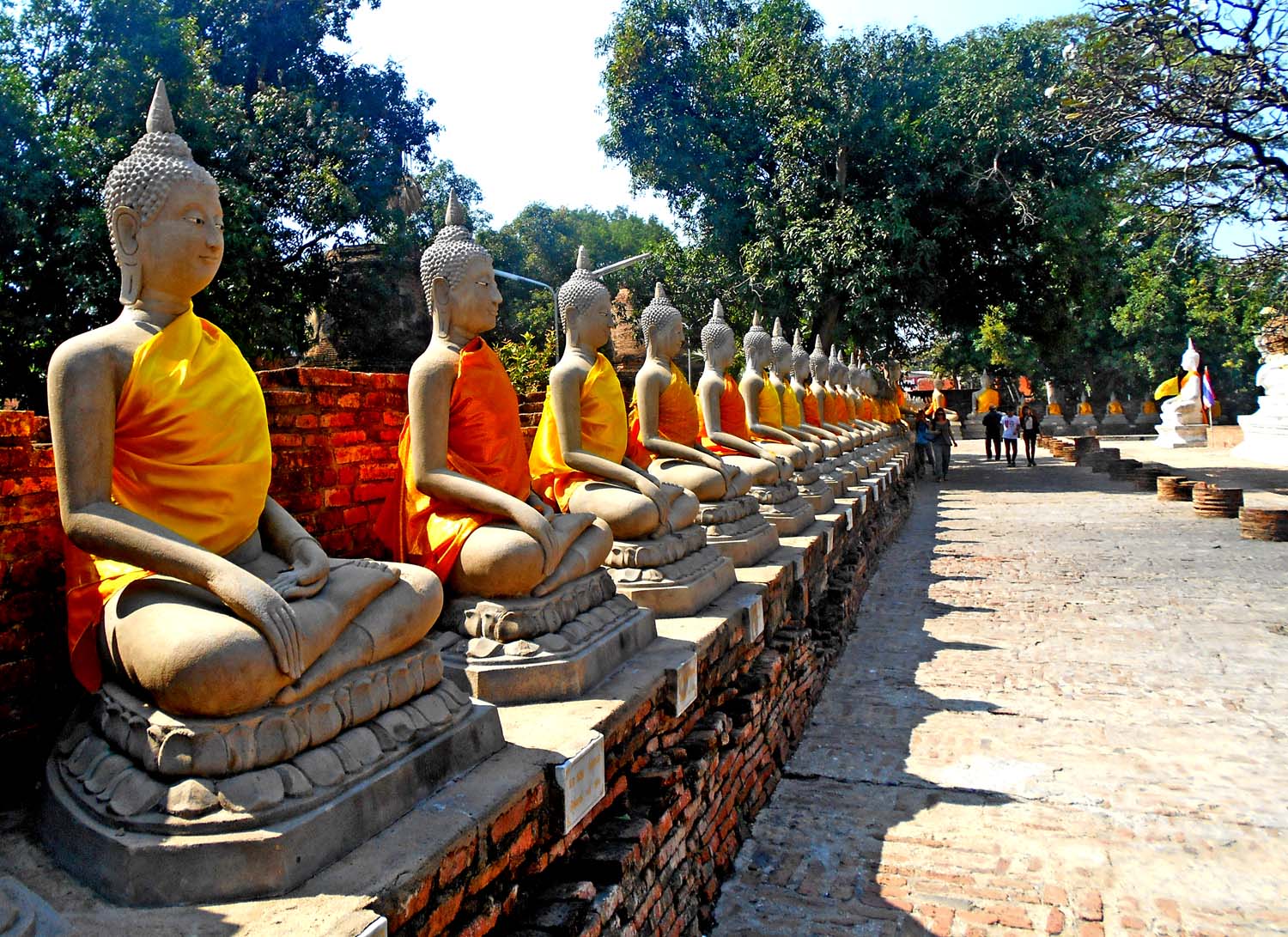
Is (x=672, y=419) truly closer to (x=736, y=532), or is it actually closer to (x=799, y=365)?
(x=736, y=532)

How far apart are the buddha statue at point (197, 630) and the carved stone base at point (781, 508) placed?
4664mm

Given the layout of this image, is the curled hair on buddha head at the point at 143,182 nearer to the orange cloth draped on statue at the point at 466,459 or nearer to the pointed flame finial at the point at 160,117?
the pointed flame finial at the point at 160,117

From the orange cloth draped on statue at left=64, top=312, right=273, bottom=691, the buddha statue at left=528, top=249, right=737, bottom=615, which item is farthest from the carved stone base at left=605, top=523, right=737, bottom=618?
the orange cloth draped on statue at left=64, top=312, right=273, bottom=691

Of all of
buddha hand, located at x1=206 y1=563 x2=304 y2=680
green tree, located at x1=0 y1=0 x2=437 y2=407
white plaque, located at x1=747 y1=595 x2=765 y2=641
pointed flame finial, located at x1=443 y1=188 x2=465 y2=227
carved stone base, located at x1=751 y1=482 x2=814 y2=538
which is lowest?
white plaque, located at x1=747 y1=595 x2=765 y2=641

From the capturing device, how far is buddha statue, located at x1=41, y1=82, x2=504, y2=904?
6.97ft

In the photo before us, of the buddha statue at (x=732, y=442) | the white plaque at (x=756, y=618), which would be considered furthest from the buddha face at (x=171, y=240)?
the buddha statue at (x=732, y=442)

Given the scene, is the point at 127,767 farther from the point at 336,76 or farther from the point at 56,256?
the point at 336,76

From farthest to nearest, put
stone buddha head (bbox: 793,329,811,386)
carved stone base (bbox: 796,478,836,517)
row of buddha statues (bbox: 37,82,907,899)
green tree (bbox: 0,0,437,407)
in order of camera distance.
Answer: stone buddha head (bbox: 793,329,811,386) < green tree (bbox: 0,0,437,407) < carved stone base (bbox: 796,478,836,517) < row of buddha statues (bbox: 37,82,907,899)

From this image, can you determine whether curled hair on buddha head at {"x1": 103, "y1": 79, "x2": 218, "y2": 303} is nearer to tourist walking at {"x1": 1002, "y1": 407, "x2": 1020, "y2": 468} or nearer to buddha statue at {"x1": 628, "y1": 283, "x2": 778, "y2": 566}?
buddha statue at {"x1": 628, "y1": 283, "x2": 778, "y2": 566}

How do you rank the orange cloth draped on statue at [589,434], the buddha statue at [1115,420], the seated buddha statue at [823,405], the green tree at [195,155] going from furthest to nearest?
the buddha statue at [1115,420], the seated buddha statue at [823,405], the green tree at [195,155], the orange cloth draped on statue at [589,434]

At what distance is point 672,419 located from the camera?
620 centimetres

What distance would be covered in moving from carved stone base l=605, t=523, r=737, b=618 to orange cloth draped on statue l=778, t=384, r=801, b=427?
562cm

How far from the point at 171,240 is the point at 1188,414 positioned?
31.0 m

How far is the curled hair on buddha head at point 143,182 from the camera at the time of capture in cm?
258
